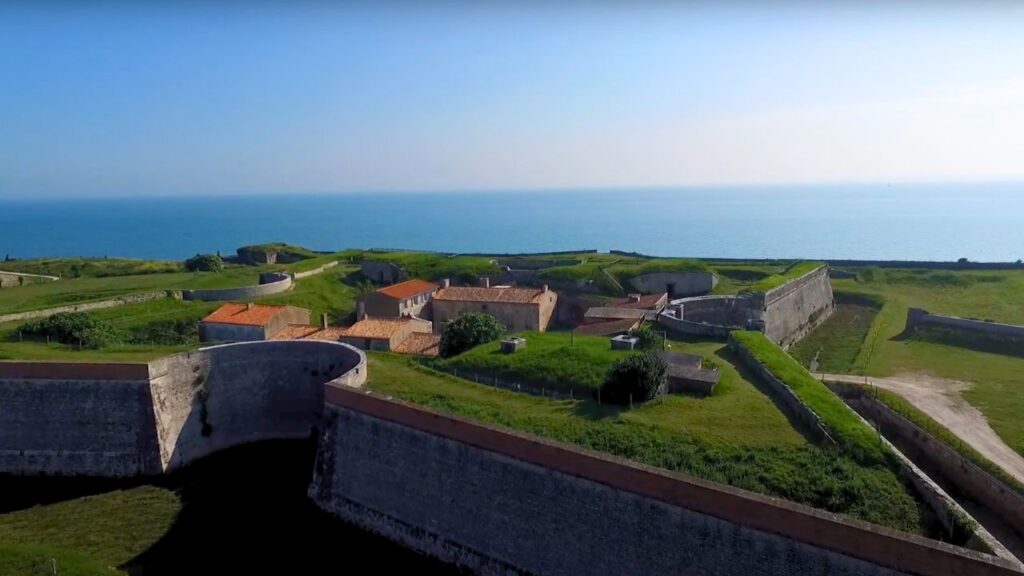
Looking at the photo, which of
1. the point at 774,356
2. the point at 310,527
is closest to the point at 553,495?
the point at 310,527

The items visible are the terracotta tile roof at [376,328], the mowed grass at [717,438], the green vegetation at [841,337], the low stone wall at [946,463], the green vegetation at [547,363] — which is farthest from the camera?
the green vegetation at [841,337]

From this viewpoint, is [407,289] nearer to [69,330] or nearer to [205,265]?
[69,330]

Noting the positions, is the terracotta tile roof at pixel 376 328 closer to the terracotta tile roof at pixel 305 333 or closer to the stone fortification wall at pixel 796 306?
the terracotta tile roof at pixel 305 333

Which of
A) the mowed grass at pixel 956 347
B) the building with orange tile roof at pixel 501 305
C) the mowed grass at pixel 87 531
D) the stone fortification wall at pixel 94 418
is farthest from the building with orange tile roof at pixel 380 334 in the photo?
the mowed grass at pixel 956 347

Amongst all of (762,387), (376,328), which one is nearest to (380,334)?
(376,328)

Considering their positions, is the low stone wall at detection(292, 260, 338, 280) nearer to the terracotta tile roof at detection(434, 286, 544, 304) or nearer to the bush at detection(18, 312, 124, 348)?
the terracotta tile roof at detection(434, 286, 544, 304)
